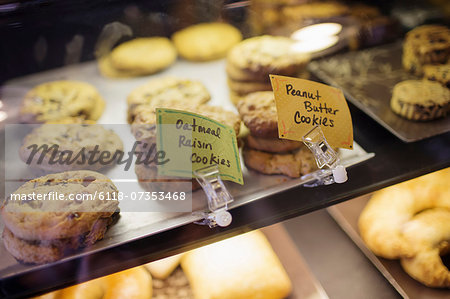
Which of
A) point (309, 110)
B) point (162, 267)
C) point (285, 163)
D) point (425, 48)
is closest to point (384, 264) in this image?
point (285, 163)

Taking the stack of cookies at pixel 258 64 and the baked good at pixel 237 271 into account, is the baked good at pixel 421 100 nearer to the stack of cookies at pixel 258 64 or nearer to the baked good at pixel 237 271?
the stack of cookies at pixel 258 64

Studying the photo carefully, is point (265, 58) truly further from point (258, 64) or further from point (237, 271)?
point (237, 271)

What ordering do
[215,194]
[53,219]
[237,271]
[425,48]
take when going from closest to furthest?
[53,219], [215,194], [237,271], [425,48]

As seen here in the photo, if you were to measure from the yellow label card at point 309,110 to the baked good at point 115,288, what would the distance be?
777 millimetres

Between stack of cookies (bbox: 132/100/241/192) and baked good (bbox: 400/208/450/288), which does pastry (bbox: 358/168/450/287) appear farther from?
stack of cookies (bbox: 132/100/241/192)

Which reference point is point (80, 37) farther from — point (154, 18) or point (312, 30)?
point (312, 30)

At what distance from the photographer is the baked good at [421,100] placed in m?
1.78

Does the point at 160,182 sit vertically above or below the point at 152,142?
below

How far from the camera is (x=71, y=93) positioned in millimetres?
1985

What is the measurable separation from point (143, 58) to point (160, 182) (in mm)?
1057

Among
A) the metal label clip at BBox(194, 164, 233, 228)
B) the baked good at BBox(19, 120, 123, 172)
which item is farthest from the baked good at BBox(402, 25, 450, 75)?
the baked good at BBox(19, 120, 123, 172)

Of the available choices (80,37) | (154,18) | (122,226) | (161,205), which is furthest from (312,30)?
(122,226)

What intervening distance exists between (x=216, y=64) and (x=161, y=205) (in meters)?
1.24

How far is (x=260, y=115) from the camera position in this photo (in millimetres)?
1513
